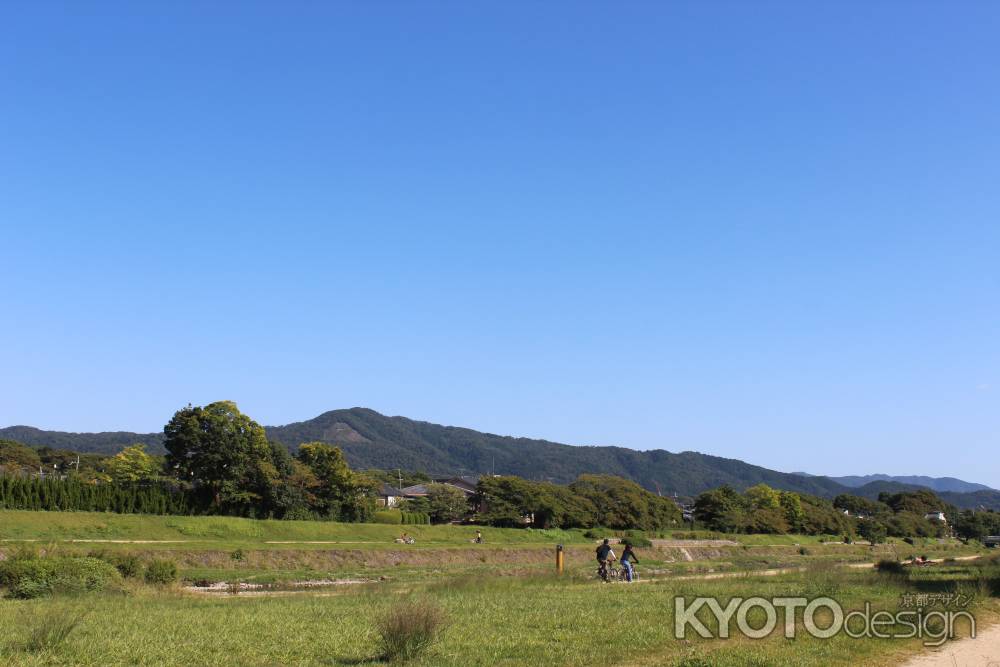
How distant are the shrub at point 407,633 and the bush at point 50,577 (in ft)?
45.2

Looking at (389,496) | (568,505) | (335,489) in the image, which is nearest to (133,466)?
(335,489)

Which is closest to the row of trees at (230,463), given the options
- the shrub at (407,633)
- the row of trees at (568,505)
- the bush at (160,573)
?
the row of trees at (568,505)

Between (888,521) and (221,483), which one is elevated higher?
(221,483)

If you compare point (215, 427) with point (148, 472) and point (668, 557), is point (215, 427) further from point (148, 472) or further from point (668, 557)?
point (668, 557)

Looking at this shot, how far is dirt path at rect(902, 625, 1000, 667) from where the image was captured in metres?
13.4

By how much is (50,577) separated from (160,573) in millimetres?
6039

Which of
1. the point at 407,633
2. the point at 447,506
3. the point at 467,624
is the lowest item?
the point at 447,506

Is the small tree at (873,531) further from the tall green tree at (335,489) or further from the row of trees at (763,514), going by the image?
the tall green tree at (335,489)

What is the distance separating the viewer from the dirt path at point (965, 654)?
43.9 ft

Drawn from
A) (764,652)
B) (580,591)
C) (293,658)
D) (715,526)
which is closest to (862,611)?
(764,652)

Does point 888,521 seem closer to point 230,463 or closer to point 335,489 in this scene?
point 335,489

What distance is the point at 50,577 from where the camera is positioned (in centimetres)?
2386

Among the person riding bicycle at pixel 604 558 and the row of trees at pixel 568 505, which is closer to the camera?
the person riding bicycle at pixel 604 558

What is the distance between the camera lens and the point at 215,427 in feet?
224
